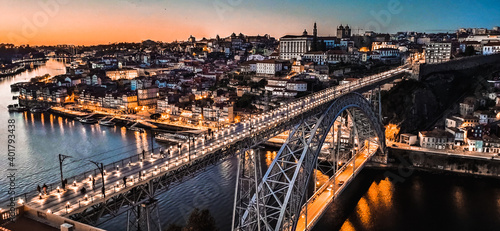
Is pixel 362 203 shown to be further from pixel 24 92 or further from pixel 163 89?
pixel 24 92

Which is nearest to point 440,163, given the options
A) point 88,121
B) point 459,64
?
point 459,64

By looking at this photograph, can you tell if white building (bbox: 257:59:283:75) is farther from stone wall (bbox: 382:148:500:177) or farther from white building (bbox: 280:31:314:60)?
stone wall (bbox: 382:148:500:177)

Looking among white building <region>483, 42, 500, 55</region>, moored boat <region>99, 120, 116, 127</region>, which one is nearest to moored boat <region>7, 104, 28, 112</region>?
moored boat <region>99, 120, 116, 127</region>

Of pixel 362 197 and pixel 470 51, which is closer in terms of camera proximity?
pixel 362 197

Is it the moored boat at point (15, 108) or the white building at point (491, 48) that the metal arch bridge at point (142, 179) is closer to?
the white building at point (491, 48)

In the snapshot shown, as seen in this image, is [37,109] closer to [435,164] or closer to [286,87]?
[286,87]
